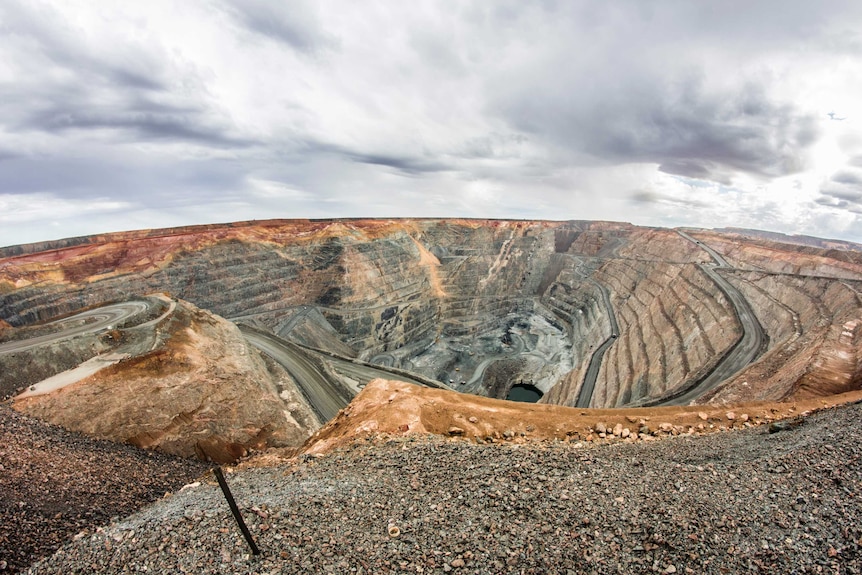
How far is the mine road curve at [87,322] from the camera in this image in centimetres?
2523

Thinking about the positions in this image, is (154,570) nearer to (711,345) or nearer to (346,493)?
(346,493)

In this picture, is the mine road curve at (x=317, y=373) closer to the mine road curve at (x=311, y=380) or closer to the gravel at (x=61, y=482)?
the mine road curve at (x=311, y=380)

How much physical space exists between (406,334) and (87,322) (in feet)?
159

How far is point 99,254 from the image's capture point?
164ft

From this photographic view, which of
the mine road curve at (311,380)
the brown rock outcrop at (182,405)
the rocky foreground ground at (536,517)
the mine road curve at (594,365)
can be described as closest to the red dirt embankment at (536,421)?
the rocky foreground ground at (536,517)

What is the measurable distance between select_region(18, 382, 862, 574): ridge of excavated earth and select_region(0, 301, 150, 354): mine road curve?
77.8 feet

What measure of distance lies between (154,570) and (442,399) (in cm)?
1167

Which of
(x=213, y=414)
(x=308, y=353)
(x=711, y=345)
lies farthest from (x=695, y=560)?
(x=308, y=353)

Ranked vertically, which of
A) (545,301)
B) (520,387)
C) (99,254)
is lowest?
(520,387)

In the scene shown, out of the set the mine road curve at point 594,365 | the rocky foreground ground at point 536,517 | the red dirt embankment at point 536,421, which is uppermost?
the rocky foreground ground at point 536,517

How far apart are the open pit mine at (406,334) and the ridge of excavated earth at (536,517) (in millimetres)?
3130

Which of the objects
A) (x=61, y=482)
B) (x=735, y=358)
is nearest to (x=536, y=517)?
(x=61, y=482)

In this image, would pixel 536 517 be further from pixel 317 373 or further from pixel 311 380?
pixel 317 373

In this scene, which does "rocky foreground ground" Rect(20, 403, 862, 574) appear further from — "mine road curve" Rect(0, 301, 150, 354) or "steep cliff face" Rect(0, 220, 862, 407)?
"mine road curve" Rect(0, 301, 150, 354)
